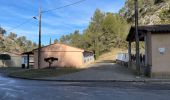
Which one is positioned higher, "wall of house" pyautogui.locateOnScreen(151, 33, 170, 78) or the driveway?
"wall of house" pyautogui.locateOnScreen(151, 33, 170, 78)

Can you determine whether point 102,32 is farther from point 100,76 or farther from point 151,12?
point 100,76

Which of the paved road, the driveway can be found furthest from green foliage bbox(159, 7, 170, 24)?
the paved road

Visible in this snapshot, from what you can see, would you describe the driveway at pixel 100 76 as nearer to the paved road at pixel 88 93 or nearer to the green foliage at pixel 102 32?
the paved road at pixel 88 93

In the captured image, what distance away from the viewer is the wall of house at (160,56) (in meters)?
29.2

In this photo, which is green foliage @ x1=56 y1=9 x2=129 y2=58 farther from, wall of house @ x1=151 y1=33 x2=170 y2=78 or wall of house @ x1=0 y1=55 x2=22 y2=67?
wall of house @ x1=151 y1=33 x2=170 y2=78

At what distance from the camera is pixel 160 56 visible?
29625mm

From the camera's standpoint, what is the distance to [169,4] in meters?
101

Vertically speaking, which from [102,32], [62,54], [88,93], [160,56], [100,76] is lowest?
[88,93]

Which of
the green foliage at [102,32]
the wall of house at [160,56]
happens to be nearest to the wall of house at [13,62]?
the green foliage at [102,32]

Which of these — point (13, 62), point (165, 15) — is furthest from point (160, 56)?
point (165, 15)

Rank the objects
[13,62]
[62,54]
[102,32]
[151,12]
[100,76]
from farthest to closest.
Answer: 1. [151,12]
2. [102,32]
3. [13,62]
4. [62,54]
5. [100,76]

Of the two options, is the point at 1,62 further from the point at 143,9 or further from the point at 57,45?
the point at 143,9

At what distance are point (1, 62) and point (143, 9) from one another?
199 feet

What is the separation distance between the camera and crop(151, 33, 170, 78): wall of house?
2917 centimetres
